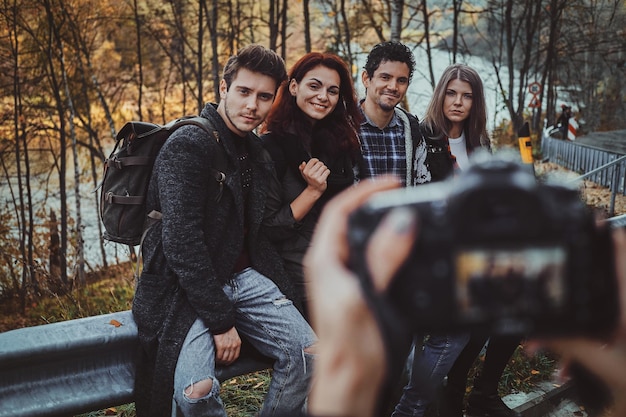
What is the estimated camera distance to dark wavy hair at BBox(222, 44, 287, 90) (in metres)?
2.77

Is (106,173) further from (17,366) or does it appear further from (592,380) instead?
(592,380)

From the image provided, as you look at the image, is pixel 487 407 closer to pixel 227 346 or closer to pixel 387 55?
pixel 227 346

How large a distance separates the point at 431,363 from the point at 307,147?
1287 millimetres

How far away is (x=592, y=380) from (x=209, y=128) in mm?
1966

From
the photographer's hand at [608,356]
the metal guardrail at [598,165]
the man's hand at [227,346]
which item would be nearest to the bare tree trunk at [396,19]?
the metal guardrail at [598,165]

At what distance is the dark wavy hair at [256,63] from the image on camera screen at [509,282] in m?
2.08

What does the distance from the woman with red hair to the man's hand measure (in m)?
0.50

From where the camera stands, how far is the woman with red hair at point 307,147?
9.25ft

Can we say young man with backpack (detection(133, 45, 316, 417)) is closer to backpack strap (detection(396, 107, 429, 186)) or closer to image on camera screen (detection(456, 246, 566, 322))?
backpack strap (detection(396, 107, 429, 186))

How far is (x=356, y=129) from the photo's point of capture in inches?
130

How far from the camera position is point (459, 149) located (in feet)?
11.9

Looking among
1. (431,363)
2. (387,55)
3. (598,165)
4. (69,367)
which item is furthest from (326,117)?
(598,165)

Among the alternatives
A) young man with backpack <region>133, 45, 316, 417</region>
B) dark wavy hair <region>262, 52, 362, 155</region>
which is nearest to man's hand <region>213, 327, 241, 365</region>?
young man with backpack <region>133, 45, 316, 417</region>

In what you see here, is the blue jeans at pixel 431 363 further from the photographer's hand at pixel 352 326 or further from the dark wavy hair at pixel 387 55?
the photographer's hand at pixel 352 326
